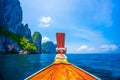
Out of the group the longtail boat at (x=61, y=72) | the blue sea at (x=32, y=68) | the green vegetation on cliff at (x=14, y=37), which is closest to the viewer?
the longtail boat at (x=61, y=72)

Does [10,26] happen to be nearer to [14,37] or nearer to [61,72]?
[14,37]

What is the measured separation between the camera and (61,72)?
4.57 m

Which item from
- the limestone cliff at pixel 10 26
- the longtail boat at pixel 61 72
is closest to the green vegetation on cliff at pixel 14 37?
the limestone cliff at pixel 10 26

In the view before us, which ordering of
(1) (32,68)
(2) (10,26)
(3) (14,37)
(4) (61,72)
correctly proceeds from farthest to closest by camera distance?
(2) (10,26), (3) (14,37), (1) (32,68), (4) (61,72)

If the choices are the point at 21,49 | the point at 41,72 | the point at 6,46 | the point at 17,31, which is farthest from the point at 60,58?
the point at 17,31

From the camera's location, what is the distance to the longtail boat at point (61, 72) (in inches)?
176

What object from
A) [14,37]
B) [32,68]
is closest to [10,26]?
[14,37]

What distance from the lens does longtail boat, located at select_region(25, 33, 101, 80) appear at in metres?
4.47

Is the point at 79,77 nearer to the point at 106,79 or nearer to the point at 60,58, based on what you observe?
the point at 60,58

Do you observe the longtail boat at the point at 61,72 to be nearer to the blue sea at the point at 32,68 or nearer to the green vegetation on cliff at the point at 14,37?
the blue sea at the point at 32,68

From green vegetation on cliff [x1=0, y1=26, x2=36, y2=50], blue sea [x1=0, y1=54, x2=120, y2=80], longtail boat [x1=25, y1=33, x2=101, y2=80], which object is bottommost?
blue sea [x1=0, y1=54, x2=120, y2=80]

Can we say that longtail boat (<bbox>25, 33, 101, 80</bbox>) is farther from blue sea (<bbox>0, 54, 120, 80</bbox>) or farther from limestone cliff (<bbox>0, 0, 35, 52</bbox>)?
limestone cliff (<bbox>0, 0, 35, 52</bbox>)

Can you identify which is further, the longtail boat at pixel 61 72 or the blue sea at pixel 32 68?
the blue sea at pixel 32 68

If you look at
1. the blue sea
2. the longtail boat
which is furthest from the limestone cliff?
the longtail boat
